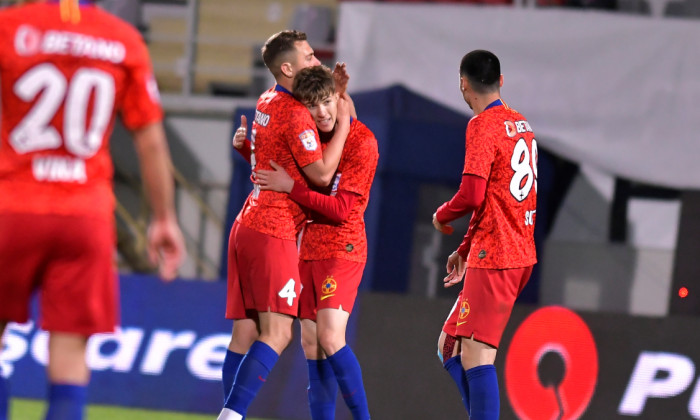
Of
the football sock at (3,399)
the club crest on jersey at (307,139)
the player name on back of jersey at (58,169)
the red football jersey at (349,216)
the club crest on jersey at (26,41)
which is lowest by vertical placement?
the football sock at (3,399)

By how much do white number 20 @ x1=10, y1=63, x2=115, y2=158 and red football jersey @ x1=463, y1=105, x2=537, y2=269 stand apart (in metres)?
1.96

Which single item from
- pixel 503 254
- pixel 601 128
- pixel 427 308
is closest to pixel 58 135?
pixel 503 254

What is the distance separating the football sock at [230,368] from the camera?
4.66 m

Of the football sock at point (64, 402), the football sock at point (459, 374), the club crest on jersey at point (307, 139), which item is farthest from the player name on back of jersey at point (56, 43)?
the football sock at point (459, 374)

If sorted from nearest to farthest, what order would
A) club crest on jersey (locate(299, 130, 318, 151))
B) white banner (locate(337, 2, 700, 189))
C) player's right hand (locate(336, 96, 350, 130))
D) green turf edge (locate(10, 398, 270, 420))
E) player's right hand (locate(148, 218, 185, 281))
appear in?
player's right hand (locate(148, 218, 185, 281))
club crest on jersey (locate(299, 130, 318, 151))
player's right hand (locate(336, 96, 350, 130))
green turf edge (locate(10, 398, 270, 420))
white banner (locate(337, 2, 700, 189))

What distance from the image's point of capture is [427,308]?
21.1ft

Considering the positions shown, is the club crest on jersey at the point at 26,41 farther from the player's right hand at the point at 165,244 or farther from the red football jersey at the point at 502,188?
the red football jersey at the point at 502,188

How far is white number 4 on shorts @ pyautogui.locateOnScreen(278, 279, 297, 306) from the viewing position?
4.40 metres

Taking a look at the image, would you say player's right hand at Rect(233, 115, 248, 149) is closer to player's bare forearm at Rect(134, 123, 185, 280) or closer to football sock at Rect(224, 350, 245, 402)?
football sock at Rect(224, 350, 245, 402)

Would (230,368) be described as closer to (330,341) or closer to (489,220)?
(330,341)

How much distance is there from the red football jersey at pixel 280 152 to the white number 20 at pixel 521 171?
87cm

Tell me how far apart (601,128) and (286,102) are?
17.7 ft

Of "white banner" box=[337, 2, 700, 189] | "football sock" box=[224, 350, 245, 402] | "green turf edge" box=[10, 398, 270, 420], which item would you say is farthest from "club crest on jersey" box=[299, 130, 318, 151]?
"white banner" box=[337, 2, 700, 189]

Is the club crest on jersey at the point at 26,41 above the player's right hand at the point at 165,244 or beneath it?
above
